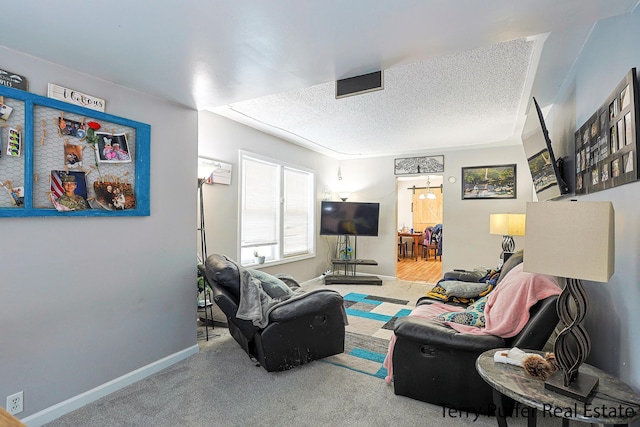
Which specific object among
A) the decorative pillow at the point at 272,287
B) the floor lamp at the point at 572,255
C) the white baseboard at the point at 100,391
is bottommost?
the white baseboard at the point at 100,391

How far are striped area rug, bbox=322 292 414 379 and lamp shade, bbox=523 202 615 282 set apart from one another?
1.70 metres

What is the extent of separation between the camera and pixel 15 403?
190 cm

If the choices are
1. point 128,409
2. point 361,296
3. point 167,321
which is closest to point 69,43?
point 167,321

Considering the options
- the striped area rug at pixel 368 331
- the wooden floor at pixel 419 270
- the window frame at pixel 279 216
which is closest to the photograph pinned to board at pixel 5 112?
the window frame at pixel 279 216

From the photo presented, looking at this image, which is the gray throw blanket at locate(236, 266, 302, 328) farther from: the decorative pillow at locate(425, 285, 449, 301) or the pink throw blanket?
the decorative pillow at locate(425, 285, 449, 301)

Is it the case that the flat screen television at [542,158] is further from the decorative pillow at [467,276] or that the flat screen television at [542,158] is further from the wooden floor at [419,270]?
the wooden floor at [419,270]

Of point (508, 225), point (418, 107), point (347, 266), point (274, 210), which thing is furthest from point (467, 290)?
point (347, 266)

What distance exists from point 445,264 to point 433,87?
3.54 m

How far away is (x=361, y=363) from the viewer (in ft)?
9.16

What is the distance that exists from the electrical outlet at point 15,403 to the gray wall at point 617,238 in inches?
123

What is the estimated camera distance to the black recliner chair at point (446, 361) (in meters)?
1.94

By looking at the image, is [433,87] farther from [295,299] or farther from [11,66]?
[11,66]

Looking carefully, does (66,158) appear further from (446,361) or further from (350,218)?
(350,218)

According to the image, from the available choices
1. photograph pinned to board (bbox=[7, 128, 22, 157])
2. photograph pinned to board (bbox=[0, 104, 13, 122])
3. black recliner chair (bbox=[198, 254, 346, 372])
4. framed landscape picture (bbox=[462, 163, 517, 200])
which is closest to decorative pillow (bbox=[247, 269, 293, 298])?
black recliner chair (bbox=[198, 254, 346, 372])
